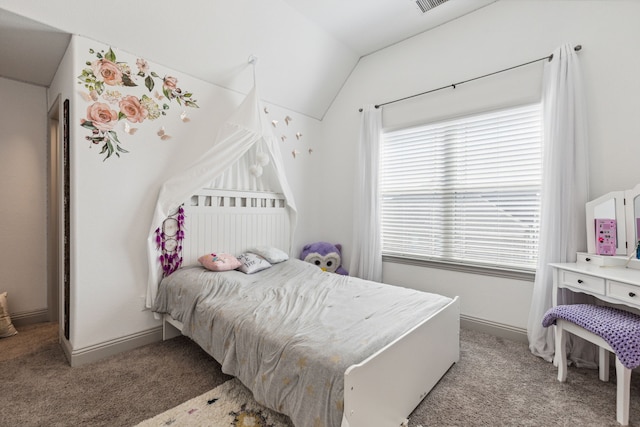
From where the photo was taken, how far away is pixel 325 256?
350 cm

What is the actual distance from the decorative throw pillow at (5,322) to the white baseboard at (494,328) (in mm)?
4149

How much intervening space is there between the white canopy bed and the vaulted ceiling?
1.75 ft

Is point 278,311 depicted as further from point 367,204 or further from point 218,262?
point 367,204

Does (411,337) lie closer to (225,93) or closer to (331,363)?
(331,363)

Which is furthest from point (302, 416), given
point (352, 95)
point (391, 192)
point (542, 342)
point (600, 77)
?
point (352, 95)

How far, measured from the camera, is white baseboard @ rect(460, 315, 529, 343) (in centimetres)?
250

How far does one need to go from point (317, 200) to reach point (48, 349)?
301cm

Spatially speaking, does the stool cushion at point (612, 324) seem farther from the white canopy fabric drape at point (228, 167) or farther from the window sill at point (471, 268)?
the white canopy fabric drape at point (228, 167)

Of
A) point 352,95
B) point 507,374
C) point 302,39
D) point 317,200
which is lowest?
point 507,374

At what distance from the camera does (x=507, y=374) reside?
201 centimetres

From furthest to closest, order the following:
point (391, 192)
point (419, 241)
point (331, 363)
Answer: point (391, 192) → point (419, 241) → point (331, 363)

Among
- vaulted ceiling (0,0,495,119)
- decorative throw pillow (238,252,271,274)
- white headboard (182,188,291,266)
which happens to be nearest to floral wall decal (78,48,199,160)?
vaulted ceiling (0,0,495,119)

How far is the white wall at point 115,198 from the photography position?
2.11 m

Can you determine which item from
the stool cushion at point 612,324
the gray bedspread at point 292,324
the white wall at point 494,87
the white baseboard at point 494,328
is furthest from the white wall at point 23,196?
the stool cushion at point 612,324
